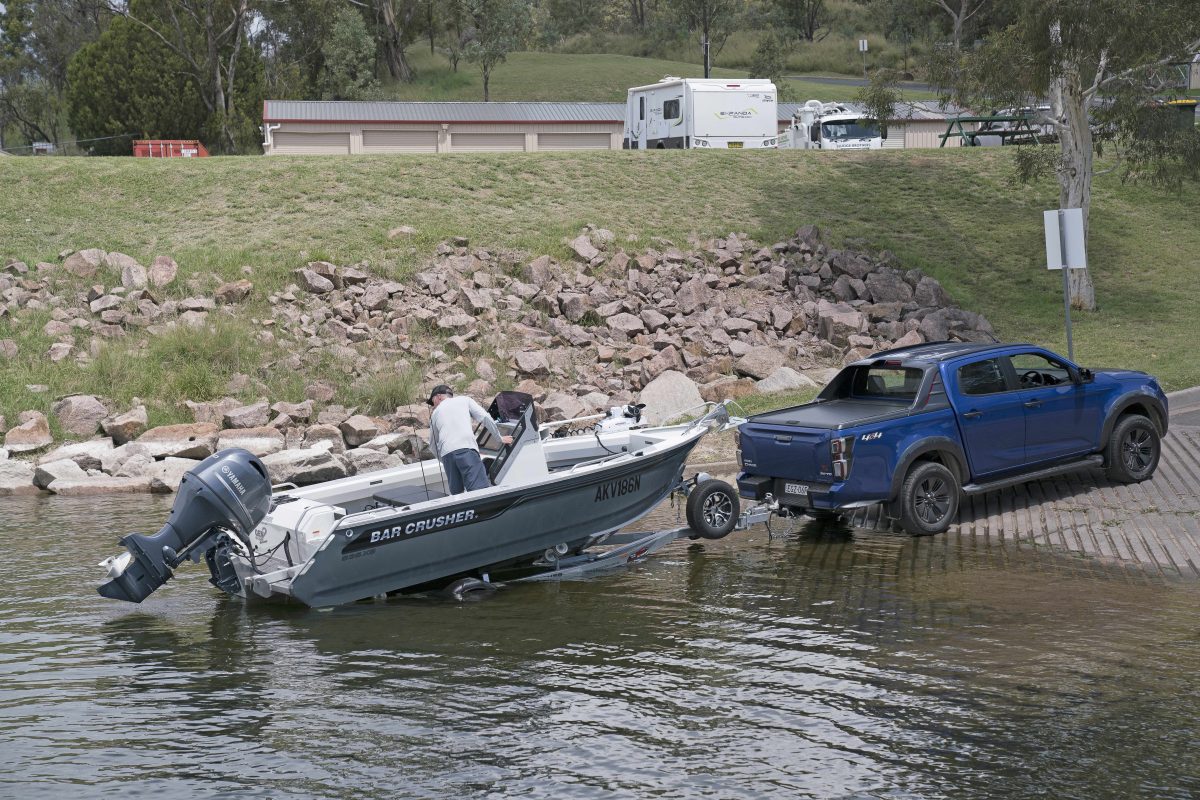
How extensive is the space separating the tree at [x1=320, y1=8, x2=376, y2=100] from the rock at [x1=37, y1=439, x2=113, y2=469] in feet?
156

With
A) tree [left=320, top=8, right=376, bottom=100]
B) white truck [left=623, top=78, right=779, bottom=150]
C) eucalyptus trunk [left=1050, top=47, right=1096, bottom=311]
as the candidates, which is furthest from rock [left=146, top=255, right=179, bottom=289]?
tree [left=320, top=8, right=376, bottom=100]

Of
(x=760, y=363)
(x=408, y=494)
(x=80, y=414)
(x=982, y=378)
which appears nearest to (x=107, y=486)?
(x=80, y=414)

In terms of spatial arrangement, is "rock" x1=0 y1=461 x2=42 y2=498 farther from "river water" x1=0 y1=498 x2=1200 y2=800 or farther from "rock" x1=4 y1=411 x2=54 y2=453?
"river water" x1=0 y1=498 x2=1200 y2=800

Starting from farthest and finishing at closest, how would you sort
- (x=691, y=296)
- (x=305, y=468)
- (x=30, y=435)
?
1. (x=691, y=296)
2. (x=30, y=435)
3. (x=305, y=468)

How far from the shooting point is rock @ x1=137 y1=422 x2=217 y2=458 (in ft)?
58.7

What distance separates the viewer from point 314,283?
2406 cm

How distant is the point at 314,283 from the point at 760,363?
358 inches

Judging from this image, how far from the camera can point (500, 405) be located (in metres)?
12.1

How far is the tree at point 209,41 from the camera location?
5541 cm

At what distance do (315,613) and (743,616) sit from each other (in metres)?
3.78

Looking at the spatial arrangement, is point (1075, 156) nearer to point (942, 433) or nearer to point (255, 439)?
point (942, 433)

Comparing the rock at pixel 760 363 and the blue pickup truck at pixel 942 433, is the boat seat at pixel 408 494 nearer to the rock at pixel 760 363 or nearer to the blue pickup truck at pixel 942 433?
the blue pickup truck at pixel 942 433

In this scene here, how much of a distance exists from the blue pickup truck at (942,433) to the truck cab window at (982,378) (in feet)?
0.04

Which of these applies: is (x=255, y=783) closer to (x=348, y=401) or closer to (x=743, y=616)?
(x=743, y=616)
